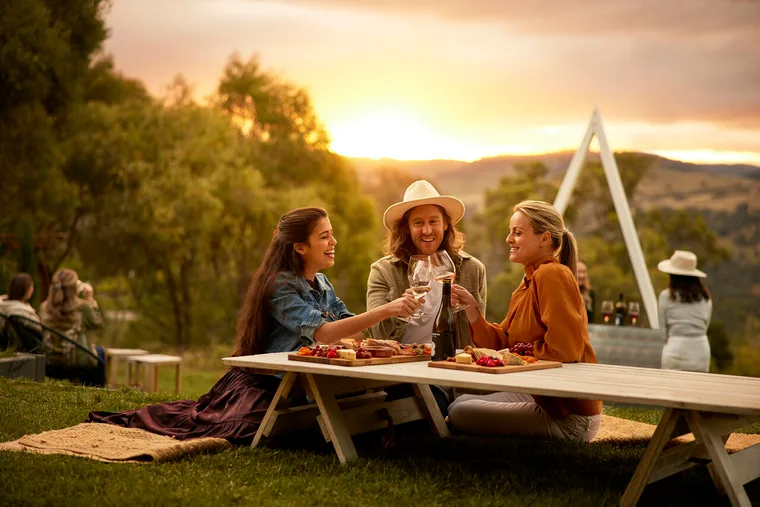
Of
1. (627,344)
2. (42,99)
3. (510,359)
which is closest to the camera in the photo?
(510,359)

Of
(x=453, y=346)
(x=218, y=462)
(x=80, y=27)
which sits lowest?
(x=218, y=462)

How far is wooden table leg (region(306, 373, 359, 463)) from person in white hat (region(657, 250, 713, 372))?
4.69m

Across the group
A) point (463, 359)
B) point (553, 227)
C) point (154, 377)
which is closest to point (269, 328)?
point (463, 359)

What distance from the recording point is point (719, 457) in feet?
11.4

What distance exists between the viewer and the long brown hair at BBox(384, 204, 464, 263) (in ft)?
19.0

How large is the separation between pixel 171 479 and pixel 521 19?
23129mm

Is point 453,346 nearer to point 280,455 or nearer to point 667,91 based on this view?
point 280,455

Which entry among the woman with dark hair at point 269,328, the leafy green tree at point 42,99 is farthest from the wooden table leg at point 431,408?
the leafy green tree at point 42,99

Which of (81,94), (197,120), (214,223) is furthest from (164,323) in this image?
(81,94)

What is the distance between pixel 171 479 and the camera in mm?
4125

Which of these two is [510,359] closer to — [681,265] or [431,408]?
[431,408]

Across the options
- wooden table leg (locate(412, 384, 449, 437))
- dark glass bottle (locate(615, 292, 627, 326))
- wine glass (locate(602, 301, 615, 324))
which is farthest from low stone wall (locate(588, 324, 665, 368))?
wooden table leg (locate(412, 384, 449, 437))

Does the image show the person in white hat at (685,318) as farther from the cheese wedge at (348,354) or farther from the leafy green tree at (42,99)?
A: the leafy green tree at (42,99)

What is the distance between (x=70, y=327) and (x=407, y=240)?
4.94 metres
